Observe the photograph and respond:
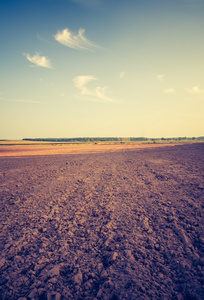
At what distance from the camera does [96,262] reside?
3.02 m

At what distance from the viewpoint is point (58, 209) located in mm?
5371

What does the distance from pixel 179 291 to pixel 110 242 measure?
1.49 metres

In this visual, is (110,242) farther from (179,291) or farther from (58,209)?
(58,209)

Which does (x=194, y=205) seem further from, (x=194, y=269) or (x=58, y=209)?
(x=58, y=209)

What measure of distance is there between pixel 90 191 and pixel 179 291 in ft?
16.8

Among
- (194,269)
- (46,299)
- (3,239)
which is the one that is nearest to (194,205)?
(194,269)

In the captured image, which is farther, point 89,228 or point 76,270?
point 89,228

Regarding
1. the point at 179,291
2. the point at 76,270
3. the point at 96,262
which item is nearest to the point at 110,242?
the point at 96,262

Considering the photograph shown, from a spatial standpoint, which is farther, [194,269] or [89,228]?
[89,228]

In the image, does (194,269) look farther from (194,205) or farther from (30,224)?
(30,224)

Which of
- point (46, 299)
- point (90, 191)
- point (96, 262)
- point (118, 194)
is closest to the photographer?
point (46, 299)

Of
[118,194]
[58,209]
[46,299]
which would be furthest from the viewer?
[118,194]

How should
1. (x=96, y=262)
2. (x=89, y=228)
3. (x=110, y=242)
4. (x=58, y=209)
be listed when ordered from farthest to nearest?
(x=58, y=209) → (x=89, y=228) → (x=110, y=242) → (x=96, y=262)

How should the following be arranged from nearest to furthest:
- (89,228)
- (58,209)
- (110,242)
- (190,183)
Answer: (110,242) < (89,228) < (58,209) < (190,183)
